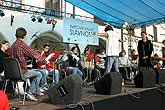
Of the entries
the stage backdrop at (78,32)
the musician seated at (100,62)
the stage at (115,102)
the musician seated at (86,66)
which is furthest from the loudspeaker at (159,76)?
the musician seated at (100,62)

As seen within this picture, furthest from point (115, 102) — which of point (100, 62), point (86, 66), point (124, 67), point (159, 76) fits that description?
point (124, 67)

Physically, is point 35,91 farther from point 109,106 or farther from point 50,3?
point 50,3

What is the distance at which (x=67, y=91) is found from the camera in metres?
4.09

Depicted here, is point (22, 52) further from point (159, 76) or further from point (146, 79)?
point (159, 76)

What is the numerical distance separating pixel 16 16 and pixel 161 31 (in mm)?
18824

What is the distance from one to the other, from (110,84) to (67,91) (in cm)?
135

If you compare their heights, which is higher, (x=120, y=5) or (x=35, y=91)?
(x=120, y=5)

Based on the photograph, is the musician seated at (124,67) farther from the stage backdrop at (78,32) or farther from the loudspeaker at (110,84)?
the loudspeaker at (110,84)

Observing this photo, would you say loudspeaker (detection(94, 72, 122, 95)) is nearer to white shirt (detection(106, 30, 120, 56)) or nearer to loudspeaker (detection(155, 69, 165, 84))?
white shirt (detection(106, 30, 120, 56))

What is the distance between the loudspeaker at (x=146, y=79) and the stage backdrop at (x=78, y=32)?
1545mm

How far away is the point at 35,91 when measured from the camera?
4.81 meters

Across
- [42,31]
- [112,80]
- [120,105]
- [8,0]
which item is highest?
[8,0]

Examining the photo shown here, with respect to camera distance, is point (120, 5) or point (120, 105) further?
point (120, 5)

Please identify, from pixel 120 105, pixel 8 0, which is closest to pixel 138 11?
pixel 120 105
